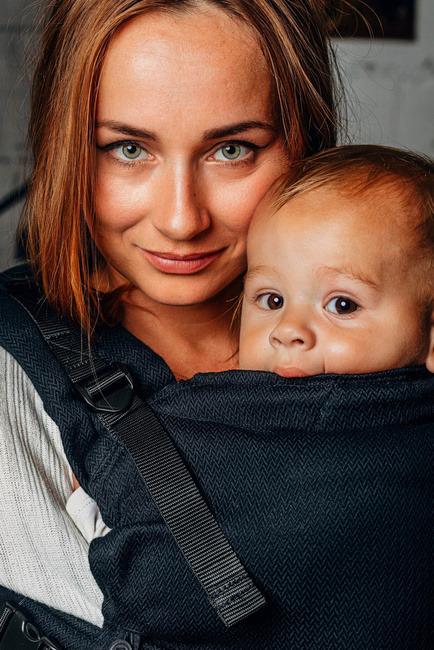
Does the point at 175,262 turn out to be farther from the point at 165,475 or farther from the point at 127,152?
the point at 165,475

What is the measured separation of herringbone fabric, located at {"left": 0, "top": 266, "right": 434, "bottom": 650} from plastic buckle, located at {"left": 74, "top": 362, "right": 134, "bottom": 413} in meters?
0.06

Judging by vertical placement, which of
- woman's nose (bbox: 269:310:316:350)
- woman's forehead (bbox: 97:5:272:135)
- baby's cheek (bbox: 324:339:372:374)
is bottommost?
baby's cheek (bbox: 324:339:372:374)

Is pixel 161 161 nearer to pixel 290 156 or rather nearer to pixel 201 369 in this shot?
pixel 290 156

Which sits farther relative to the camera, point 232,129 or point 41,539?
point 232,129

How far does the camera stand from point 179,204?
39.3 inches

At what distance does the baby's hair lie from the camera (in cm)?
98

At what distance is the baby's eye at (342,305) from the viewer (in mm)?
958

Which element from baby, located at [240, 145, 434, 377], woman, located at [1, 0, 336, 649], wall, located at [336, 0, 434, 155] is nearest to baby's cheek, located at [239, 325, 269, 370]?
baby, located at [240, 145, 434, 377]

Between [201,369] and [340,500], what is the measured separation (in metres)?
0.49

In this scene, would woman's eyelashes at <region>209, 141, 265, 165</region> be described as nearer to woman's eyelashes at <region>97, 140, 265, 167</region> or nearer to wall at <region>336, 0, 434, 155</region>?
woman's eyelashes at <region>97, 140, 265, 167</region>

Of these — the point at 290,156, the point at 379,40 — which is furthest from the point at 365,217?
the point at 379,40

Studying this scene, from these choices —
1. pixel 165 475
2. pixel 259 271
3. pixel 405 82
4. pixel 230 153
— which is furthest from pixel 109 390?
pixel 405 82

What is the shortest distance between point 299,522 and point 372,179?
456 mm

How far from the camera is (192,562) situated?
80 centimetres
